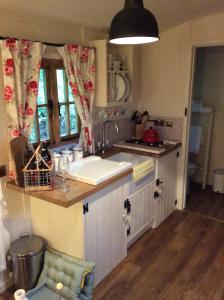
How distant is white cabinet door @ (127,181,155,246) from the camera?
8.59 ft

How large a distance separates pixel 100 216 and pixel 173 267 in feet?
2.98

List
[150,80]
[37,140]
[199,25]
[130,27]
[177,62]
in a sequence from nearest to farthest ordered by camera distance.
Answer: [130,27] < [37,140] < [199,25] < [177,62] < [150,80]

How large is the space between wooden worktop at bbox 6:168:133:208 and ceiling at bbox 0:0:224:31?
125cm

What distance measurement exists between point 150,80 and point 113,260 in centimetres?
213

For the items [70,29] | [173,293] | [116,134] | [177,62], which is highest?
[70,29]

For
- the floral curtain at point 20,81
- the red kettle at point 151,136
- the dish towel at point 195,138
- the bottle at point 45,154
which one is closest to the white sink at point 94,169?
the bottle at point 45,154

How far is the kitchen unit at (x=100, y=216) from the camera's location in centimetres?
198

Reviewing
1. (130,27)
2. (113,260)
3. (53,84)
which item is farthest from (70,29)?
(113,260)

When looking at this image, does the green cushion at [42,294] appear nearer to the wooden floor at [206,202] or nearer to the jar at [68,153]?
the jar at [68,153]

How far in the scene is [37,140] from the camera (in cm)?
239

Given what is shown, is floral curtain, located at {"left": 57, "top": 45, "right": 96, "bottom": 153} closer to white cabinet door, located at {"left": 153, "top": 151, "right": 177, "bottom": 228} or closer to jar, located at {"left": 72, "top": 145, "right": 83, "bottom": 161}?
jar, located at {"left": 72, "top": 145, "right": 83, "bottom": 161}

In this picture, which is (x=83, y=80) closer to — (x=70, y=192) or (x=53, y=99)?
(x=53, y=99)

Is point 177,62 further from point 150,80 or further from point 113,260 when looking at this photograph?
point 113,260

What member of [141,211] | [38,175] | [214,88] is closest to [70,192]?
[38,175]
